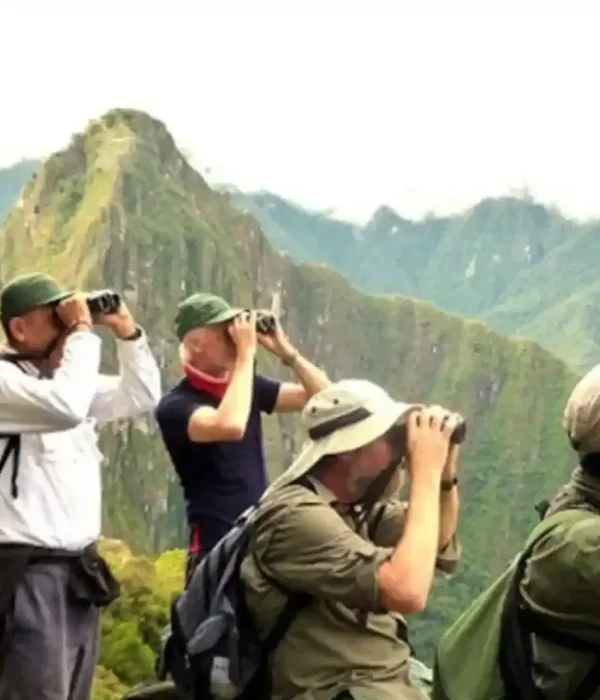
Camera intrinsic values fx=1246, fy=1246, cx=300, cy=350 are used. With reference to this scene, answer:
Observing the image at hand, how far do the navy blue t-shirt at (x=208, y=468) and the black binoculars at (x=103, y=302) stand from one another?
27 centimetres

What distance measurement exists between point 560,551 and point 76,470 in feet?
4.08

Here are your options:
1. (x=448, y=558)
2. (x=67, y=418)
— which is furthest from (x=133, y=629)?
(x=448, y=558)

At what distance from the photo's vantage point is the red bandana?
2.95 meters

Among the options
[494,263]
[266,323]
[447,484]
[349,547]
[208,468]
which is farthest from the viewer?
[494,263]

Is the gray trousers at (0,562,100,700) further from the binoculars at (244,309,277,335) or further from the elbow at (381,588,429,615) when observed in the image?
the elbow at (381,588,429,615)

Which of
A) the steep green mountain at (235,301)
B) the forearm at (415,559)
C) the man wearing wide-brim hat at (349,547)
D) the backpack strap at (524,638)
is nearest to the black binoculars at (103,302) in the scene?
the man wearing wide-brim hat at (349,547)

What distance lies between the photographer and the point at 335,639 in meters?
2.08

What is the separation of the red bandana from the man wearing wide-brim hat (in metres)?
0.74

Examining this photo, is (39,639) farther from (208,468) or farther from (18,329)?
(18,329)

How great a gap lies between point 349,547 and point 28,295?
1.04m

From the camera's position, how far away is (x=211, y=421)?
9.05ft

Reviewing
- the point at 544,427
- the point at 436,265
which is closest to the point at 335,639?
the point at 544,427

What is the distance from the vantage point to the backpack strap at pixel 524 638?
181 centimetres

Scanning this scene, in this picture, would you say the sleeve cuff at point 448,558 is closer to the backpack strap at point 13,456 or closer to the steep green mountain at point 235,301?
the backpack strap at point 13,456
